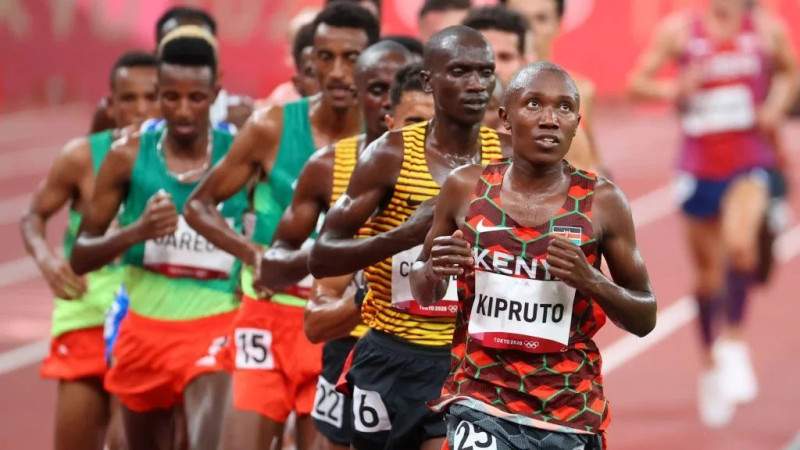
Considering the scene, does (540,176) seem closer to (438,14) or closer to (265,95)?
(438,14)

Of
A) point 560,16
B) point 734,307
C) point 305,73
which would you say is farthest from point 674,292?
point 305,73

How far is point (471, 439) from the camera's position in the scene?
4.32 metres

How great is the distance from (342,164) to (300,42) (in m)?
2.12

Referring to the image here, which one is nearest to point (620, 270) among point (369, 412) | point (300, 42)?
point (369, 412)

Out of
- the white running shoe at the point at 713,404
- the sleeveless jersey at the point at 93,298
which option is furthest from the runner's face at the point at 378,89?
the white running shoe at the point at 713,404

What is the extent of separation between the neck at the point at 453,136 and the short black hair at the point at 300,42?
229cm

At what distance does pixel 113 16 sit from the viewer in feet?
62.4

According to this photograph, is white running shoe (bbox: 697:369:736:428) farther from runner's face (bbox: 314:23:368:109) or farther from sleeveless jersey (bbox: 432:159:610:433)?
sleeveless jersey (bbox: 432:159:610:433)

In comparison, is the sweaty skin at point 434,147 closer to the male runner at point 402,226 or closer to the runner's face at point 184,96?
the male runner at point 402,226

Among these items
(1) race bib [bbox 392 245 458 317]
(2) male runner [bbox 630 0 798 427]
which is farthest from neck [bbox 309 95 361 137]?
(2) male runner [bbox 630 0 798 427]

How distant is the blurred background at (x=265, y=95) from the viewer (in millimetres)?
11883

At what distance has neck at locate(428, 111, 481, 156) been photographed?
16.5ft

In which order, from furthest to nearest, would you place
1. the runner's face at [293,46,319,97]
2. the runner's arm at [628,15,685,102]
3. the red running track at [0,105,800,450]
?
the runner's arm at [628,15,685,102] → the red running track at [0,105,800,450] → the runner's face at [293,46,319,97]

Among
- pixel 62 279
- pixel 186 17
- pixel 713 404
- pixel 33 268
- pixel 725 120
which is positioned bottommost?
pixel 713 404
